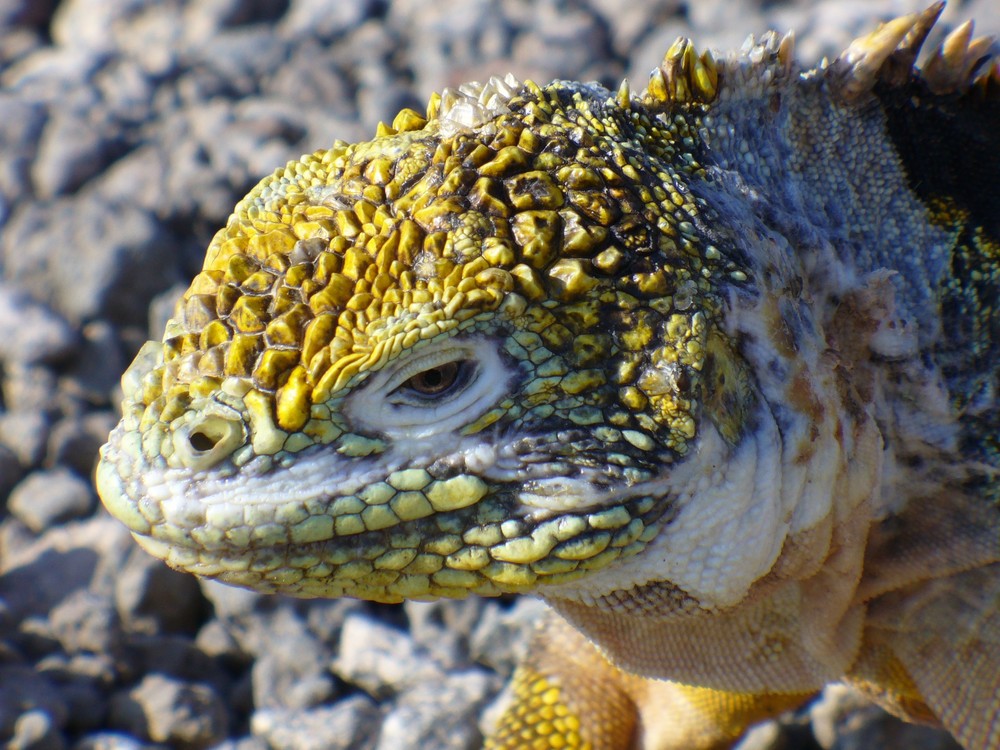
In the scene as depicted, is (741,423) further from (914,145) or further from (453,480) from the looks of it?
(914,145)

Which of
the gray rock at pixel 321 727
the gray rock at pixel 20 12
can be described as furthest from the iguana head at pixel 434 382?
the gray rock at pixel 20 12

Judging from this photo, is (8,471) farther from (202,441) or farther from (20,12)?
(20,12)

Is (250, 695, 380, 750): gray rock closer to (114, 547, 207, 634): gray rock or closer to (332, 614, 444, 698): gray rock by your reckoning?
(332, 614, 444, 698): gray rock

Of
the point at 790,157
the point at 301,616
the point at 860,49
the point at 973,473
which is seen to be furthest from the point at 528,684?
the point at 860,49

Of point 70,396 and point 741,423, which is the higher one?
point 70,396

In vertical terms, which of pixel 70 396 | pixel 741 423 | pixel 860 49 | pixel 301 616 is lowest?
pixel 741 423

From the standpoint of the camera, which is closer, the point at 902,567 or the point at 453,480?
the point at 453,480
